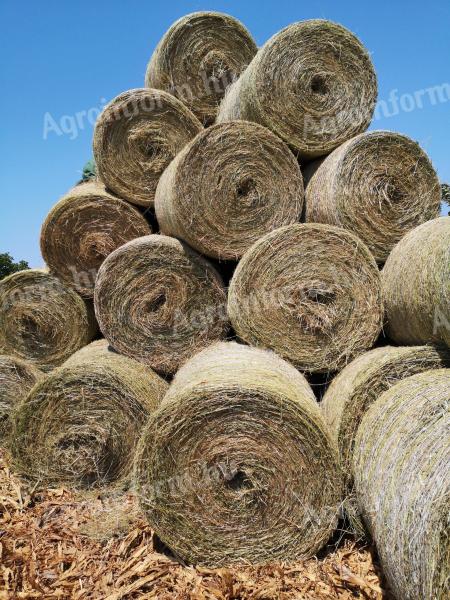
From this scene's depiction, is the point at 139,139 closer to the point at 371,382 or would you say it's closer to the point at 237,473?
the point at 371,382

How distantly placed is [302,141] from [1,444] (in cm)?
385

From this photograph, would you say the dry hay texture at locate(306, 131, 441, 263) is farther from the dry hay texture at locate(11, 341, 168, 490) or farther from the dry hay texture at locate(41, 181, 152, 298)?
the dry hay texture at locate(11, 341, 168, 490)

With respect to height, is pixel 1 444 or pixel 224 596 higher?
pixel 1 444

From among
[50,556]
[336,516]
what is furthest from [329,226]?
[50,556]

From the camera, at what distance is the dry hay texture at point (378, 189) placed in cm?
431

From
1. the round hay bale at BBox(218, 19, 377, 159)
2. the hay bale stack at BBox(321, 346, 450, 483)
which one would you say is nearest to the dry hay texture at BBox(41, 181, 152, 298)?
the round hay bale at BBox(218, 19, 377, 159)

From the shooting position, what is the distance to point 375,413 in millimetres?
3145

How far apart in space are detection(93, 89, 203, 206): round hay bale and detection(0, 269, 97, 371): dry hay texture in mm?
1232

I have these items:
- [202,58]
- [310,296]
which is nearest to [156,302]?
[310,296]

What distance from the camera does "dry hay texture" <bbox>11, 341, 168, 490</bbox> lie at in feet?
13.0

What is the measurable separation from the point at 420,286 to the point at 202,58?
3.88m

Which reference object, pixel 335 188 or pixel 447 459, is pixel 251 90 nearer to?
pixel 335 188

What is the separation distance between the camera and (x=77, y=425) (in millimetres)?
3982

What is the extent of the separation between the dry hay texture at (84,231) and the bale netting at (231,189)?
0.93m
